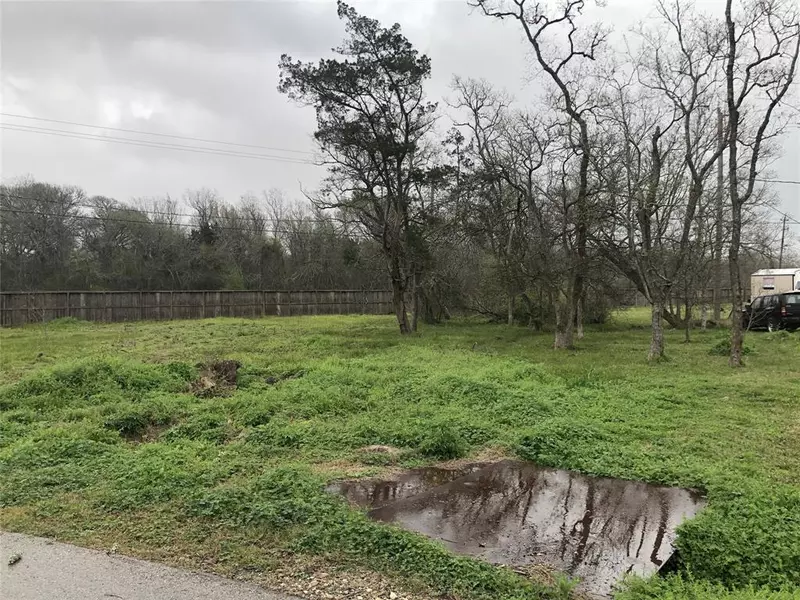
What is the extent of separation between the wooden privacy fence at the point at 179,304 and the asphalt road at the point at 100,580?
29.1 m

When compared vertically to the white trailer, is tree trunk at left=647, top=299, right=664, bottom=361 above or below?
below

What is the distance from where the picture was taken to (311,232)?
46.0 metres

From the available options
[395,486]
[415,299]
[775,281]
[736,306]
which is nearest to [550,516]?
[395,486]

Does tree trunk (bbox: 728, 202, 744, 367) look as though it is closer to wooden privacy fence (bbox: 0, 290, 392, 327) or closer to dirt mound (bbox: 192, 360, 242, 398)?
dirt mound (bbox: 192, 360, 242, 398)

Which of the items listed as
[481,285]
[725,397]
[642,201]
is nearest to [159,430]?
[725,397]

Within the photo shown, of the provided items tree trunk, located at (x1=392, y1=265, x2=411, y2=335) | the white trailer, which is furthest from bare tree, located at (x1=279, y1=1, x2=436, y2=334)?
the white trailer

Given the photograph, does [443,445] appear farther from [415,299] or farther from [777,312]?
[777,312]

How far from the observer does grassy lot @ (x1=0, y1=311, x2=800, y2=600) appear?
13.1ft

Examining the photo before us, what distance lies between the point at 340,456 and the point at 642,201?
11.6m

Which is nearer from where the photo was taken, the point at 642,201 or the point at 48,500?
the point at 48,500

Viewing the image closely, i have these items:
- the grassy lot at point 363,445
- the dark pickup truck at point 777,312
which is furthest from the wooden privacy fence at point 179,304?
the dark pickup truck at point 777,312

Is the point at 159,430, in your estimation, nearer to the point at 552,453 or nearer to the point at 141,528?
the point at 141,528

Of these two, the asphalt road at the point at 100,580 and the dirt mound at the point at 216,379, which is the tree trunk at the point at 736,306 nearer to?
the dirt mound at the point at 216,379

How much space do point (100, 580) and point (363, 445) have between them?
3.73 m
